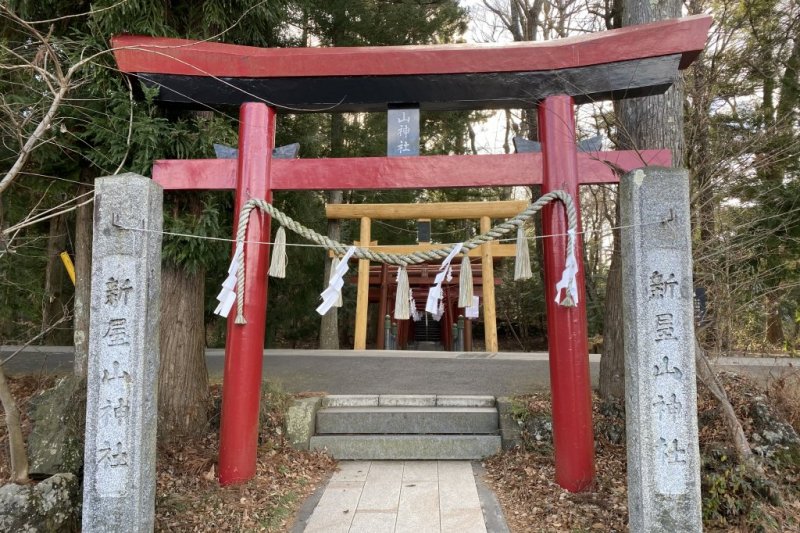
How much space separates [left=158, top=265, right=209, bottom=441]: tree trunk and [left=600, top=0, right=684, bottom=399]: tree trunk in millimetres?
4600

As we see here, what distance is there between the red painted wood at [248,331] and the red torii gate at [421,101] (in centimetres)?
1

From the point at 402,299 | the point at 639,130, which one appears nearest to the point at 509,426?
the point at 402,299

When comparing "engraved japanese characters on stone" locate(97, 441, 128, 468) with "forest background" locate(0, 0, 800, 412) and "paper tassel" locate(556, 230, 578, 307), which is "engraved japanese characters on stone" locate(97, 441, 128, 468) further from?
"paper tassel" locate(556, 230, 578, 307)

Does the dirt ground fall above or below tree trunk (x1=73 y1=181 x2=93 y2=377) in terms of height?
below

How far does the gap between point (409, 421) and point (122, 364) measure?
3162mm

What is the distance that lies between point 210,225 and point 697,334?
4931 millimetres

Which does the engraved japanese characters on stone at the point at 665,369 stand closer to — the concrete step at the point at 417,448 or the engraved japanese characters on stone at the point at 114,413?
the concrete step at the point at 417,448

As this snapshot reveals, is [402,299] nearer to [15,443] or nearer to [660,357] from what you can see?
[660,357]

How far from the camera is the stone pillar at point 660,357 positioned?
309 centimetres

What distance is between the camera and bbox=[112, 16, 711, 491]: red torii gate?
4.27 metres

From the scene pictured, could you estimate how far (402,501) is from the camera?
13.6 feet

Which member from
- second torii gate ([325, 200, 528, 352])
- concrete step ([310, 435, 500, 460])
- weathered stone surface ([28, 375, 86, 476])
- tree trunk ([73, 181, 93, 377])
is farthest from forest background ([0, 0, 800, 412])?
second torii gate ([325, 200, 528, 352])

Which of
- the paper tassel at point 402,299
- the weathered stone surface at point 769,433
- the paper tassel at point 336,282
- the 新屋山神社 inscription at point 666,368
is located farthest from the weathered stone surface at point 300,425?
A: the weathered stone surface at point 769,433

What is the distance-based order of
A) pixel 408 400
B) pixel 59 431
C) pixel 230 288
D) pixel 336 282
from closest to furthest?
pixel 336 282
pixel 59 431
pixel 230 288
pixel 408 400
